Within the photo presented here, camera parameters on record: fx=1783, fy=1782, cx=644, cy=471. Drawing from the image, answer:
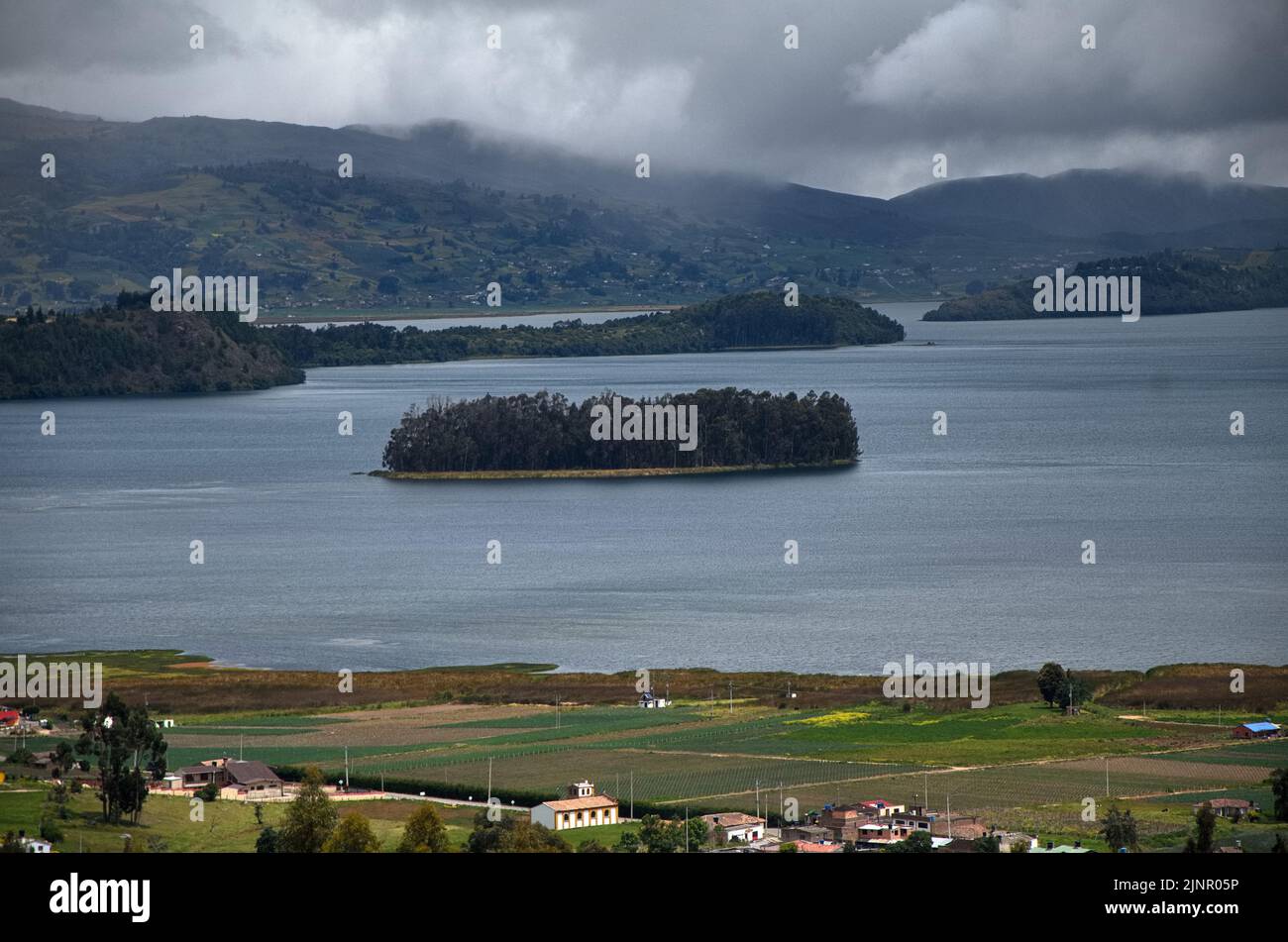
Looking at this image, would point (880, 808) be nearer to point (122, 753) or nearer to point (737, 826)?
point (737, 826)

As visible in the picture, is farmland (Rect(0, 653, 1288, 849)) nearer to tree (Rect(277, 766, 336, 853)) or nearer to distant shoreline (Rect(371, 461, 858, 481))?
tree (Rect(277, 766, 336, 853))

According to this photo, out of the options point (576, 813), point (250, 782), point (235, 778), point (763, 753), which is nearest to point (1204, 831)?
point (576, 813)

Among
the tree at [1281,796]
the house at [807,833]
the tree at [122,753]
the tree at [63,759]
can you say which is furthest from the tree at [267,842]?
the tree at [1281,796]

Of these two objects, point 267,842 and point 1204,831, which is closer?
point 1204,831

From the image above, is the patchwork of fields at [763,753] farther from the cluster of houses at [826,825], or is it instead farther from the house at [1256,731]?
the cluster of houses at [826,825]

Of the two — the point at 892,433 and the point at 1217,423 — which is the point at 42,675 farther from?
the point at 1217,423

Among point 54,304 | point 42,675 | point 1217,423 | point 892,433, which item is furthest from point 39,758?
point 54,304
